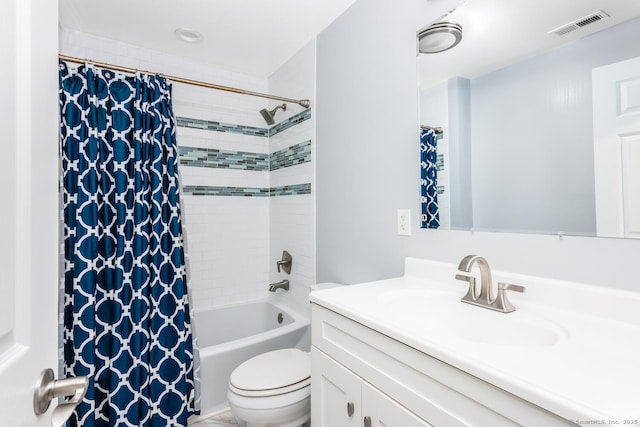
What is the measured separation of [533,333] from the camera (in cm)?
89

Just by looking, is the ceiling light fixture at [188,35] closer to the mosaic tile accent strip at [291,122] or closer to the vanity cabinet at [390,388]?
the mosaic tile accent strip at [291,122]

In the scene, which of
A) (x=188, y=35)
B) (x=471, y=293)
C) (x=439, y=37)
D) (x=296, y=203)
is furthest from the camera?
(x=296, y=203)

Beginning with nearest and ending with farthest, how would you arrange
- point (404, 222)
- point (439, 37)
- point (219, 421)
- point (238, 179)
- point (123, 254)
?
point (439, 37)
point (404, 222)
point (123, 254)
point (219, 421)
point (238, 179)

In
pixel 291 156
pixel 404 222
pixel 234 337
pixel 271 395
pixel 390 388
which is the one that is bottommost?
pixel 234 337

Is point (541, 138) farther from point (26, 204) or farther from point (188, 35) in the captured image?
point (188, 35)

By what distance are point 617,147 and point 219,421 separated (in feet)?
6.97

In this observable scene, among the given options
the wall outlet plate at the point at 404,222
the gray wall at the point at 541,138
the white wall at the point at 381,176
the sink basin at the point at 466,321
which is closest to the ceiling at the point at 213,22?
the white wall at the point at 381,176

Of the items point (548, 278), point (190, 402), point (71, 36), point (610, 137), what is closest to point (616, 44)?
point (610, 137)

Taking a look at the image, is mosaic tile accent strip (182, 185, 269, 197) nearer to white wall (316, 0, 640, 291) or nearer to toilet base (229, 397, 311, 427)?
white wall (316, 0, 640, 291)

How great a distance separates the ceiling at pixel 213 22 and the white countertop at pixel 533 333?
1.54m

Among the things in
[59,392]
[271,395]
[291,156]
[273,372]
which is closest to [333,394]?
[271,395]

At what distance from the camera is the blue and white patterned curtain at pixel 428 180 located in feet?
4.40

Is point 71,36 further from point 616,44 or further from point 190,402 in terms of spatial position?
point 616,44

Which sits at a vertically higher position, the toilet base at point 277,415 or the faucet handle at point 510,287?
the faucet handle at point 510,287
